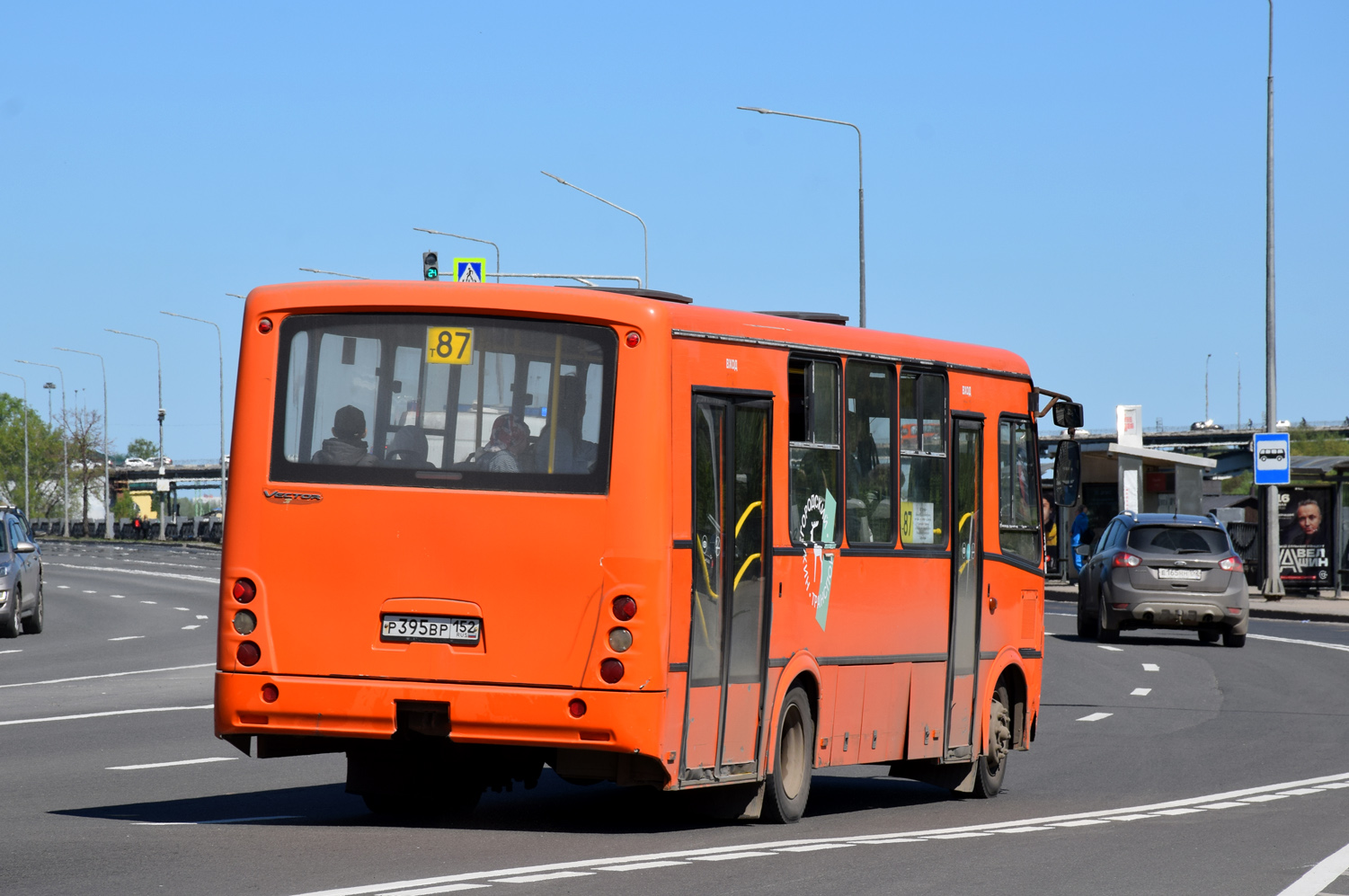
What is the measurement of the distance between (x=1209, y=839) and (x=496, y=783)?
3.67 m

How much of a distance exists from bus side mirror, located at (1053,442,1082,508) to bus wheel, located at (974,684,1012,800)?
1.33m

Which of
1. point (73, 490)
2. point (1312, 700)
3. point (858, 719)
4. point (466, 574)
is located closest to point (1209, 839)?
point (858, 719)

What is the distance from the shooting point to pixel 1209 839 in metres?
10.5

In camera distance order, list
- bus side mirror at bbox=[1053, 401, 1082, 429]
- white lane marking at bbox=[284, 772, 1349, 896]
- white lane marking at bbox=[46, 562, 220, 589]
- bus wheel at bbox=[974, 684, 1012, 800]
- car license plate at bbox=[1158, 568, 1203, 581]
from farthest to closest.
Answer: white lane marking at bbox=[46, 562, 220, 589] < car license plate at bbox=[1158, 568, 1203, 581] < bus side mirror at bbox=[1053, 401, 1082, 429] < bus wheel at bbox=[974, 684, 1012, 800] < white lane marking at bbox=[284, 772, 1349, 896]

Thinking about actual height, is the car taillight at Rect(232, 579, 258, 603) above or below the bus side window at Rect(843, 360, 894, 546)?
below

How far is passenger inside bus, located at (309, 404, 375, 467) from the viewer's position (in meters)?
10.1

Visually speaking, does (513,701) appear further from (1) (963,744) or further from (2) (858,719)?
(1) (963,744)

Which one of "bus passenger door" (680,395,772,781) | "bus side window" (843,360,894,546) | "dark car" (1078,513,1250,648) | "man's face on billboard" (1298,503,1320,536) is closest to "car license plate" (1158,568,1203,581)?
"dark car" (1078,513,1250,648)

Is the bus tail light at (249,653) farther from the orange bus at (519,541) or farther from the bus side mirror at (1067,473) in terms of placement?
the bus side mirror at (1067,473)

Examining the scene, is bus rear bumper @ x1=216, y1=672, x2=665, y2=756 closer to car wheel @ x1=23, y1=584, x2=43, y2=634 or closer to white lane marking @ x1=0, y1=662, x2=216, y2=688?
white lane marking @ x1=0, y1=662, x2=216, y2=688

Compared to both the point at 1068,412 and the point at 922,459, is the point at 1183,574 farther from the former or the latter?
the point at 922,459

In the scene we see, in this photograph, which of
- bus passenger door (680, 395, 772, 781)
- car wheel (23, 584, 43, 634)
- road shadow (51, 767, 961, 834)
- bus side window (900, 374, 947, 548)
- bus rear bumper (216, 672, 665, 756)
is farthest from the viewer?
car wheel (23, 584, 43, 634)

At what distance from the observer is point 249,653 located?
10.1 m

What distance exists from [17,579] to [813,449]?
2089 centimetres
